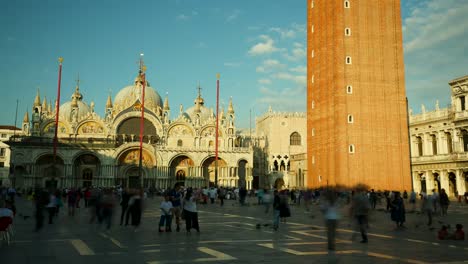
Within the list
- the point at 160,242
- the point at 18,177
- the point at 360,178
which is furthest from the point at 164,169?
the point at 160,242

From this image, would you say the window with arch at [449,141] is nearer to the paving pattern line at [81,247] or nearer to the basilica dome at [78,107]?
the paving pattern line at [81,247]

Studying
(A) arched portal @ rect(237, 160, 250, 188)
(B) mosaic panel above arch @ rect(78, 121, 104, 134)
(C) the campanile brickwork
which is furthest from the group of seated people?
(B) mosaic panel above arch @ rect(78, 121, 104, 134)

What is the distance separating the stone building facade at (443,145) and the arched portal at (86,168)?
37849 mm

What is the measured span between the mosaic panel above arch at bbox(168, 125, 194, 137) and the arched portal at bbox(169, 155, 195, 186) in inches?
146

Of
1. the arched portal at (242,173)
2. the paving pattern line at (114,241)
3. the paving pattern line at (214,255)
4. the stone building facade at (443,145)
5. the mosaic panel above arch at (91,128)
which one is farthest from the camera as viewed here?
the arched portal at (242,173)

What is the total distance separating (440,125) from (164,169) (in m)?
31.5

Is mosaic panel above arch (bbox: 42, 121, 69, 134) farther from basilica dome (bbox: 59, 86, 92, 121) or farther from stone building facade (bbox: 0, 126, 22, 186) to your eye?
stone building facade (bbox: 0, 126, 22, 186)

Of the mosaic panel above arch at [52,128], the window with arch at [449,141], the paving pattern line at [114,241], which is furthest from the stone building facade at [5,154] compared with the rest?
the paving pattern line at [114,241]

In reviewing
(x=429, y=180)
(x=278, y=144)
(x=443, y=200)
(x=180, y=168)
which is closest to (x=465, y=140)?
(x=429, y=180)

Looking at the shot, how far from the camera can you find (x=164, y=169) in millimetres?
52375

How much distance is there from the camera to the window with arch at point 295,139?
69.0m

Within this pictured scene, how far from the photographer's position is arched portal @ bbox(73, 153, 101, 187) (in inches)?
2073

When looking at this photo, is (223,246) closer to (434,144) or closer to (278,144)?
(434,144)

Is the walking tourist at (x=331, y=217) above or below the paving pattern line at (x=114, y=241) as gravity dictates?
above
